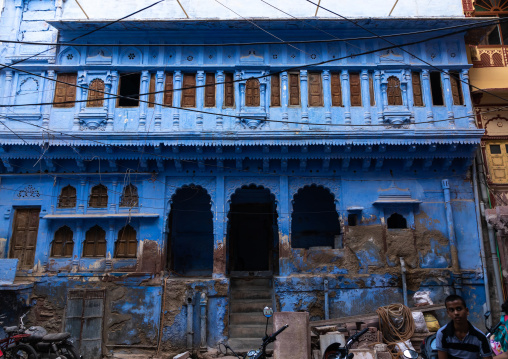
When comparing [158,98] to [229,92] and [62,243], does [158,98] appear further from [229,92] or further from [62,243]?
[62,243]

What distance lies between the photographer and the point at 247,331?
922 centimetres

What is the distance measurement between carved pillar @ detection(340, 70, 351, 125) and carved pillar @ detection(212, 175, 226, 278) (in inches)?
146

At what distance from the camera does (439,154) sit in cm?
984

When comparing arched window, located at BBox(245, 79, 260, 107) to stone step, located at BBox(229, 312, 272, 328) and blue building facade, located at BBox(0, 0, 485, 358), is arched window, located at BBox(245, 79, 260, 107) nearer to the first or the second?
blue building facade, located at BBox(0, 0, 485, 358)

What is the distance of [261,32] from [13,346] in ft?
30.6

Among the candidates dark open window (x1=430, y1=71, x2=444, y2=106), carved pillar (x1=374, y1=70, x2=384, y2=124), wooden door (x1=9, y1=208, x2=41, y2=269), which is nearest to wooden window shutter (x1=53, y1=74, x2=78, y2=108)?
wooden door (x1=9, y1=208, x2=41, y2=269)

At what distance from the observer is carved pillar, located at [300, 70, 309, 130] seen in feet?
32.6

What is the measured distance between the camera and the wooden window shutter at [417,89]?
33.6 feet

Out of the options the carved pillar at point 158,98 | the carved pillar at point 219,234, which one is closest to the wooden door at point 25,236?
the carved pillar at point 158,98

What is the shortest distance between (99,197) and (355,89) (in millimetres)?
7578

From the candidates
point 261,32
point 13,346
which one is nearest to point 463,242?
point 261,32

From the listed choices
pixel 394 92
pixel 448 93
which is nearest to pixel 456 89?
pixel 448 93

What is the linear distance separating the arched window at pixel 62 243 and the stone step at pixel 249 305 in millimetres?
4534

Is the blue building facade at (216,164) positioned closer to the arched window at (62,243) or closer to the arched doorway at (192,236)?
the arched window at (62,243)
